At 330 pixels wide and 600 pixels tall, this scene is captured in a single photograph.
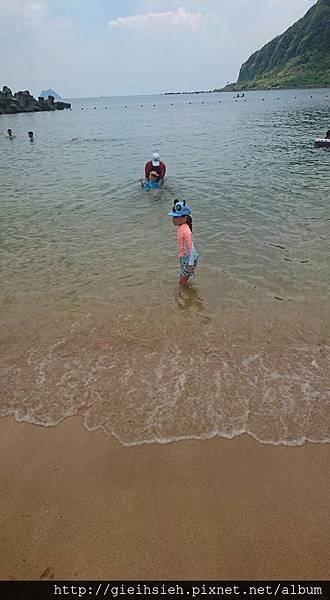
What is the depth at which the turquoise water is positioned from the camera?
4984mm

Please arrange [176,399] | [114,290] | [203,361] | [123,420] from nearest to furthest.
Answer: [123,420] → [176,399] → [203,361] → [114,290]

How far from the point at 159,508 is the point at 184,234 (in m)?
5.15

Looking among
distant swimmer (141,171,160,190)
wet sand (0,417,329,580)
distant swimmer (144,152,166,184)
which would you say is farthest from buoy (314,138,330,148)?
wet sand (0,417,329,580)

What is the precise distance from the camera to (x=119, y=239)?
37.6 feet

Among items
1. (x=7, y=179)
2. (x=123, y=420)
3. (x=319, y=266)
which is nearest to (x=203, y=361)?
(x=123, y=420)

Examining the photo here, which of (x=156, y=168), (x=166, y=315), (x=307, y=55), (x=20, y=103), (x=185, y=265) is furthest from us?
(x=307, y=55)

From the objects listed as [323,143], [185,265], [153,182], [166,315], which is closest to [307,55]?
[323,143]

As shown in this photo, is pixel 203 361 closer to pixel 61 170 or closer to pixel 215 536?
pixel 215 536

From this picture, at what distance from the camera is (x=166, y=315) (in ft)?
23.6

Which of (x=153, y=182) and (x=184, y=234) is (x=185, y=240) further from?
(x=153, y=182)

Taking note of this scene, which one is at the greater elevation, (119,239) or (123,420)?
(119,239)

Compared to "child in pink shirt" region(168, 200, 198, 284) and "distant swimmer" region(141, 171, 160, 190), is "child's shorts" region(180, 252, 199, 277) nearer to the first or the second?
"child in pink shirt" region(168, 200, 198, 284)

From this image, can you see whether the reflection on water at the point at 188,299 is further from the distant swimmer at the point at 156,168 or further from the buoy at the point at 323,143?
the buoy at the point at 323,143

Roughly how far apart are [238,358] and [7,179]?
19.8 m
